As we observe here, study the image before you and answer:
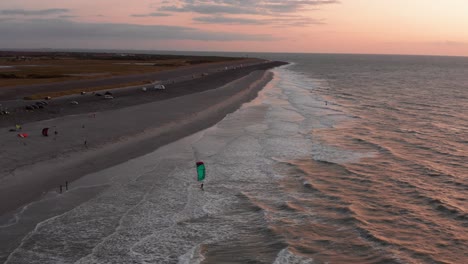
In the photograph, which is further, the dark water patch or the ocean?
the ocean

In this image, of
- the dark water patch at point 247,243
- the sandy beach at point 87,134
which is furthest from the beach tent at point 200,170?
the sandy beach at point 87,134

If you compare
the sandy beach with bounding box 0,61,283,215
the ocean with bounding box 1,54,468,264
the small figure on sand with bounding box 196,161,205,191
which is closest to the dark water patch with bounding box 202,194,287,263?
the ocean with bounding box 1,54,468,264

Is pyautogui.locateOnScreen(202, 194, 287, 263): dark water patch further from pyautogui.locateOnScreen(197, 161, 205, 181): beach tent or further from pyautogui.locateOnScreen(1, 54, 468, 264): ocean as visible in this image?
pyautogui.locateOnScreen(197, 161, 205, 181): beach tent

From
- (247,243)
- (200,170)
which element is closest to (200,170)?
(200,170)

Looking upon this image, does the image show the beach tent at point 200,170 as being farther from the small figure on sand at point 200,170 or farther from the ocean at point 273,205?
the ocean at point 273,205

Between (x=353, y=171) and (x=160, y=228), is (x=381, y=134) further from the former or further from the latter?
(x=160, y=228)

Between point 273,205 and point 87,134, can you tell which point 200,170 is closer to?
point 273,205

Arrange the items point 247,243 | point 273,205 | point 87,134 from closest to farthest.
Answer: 1. point 247,243
2. point 273,205
3. point 87,134
